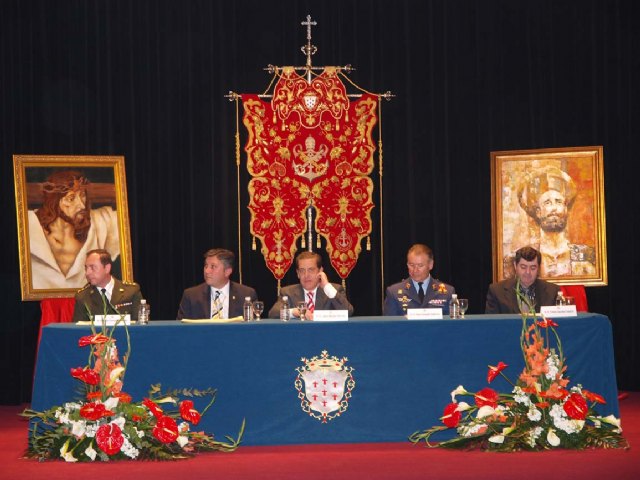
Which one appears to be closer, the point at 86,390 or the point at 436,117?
the point at 86,390

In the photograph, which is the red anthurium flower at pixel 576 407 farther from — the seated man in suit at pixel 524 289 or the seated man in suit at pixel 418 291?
the seated man in suit at pixel 418 291

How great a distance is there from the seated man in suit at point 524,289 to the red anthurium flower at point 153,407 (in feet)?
8.23

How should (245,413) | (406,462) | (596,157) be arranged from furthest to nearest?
(596,157), (245,413), (406,462)

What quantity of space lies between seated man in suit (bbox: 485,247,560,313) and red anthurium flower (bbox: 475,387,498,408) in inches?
47.7

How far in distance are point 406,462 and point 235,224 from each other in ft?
13.5

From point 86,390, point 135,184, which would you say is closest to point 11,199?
point 135,184

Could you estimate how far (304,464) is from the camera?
524 centimetres

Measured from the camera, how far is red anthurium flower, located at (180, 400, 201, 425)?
539 cm

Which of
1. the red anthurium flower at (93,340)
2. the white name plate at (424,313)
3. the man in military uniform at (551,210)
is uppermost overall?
the man in military uniform at (551,210)

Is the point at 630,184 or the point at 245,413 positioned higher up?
the point at 630,184

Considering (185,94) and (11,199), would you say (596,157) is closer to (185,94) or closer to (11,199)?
(185,94)

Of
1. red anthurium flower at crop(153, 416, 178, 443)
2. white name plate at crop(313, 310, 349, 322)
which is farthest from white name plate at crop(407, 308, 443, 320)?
red anthurium flower at crop(153, 416, 178, 443)

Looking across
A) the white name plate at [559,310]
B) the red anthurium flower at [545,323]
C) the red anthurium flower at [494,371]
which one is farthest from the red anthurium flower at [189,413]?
the white name plate at [559,310]

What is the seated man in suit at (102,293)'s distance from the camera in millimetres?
6625
